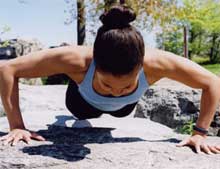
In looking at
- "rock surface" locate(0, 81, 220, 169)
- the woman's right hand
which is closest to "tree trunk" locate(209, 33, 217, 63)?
"rock surface" locate(0, 81, 220, 169)

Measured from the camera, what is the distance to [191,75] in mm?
2736

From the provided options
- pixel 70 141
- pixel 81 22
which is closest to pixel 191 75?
pixel 70 141

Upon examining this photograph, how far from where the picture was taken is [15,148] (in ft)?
8.34

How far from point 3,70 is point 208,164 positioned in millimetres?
1244

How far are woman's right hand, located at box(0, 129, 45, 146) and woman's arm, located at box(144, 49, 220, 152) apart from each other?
0.76 meters

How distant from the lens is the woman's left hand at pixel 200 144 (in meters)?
2.60

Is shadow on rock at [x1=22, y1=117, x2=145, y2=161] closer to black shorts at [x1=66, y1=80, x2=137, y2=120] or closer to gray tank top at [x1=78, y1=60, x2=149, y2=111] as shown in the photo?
gray tank top at [x1=78, y1=60, x2=149, y2=111]

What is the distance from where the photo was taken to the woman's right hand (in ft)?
8.68

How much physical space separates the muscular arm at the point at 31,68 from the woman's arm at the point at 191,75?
43 cm

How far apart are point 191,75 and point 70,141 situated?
773 mm

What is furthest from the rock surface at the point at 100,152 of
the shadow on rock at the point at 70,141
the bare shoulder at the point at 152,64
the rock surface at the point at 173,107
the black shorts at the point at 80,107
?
the rock surface at the point at 173,107

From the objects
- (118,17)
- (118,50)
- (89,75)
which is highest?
(118,17)

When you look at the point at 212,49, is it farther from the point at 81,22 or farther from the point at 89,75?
the point at 89,75

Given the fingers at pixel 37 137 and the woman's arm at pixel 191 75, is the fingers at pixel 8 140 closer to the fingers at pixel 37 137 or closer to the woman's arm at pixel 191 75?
the fingers at pixel 37 137
